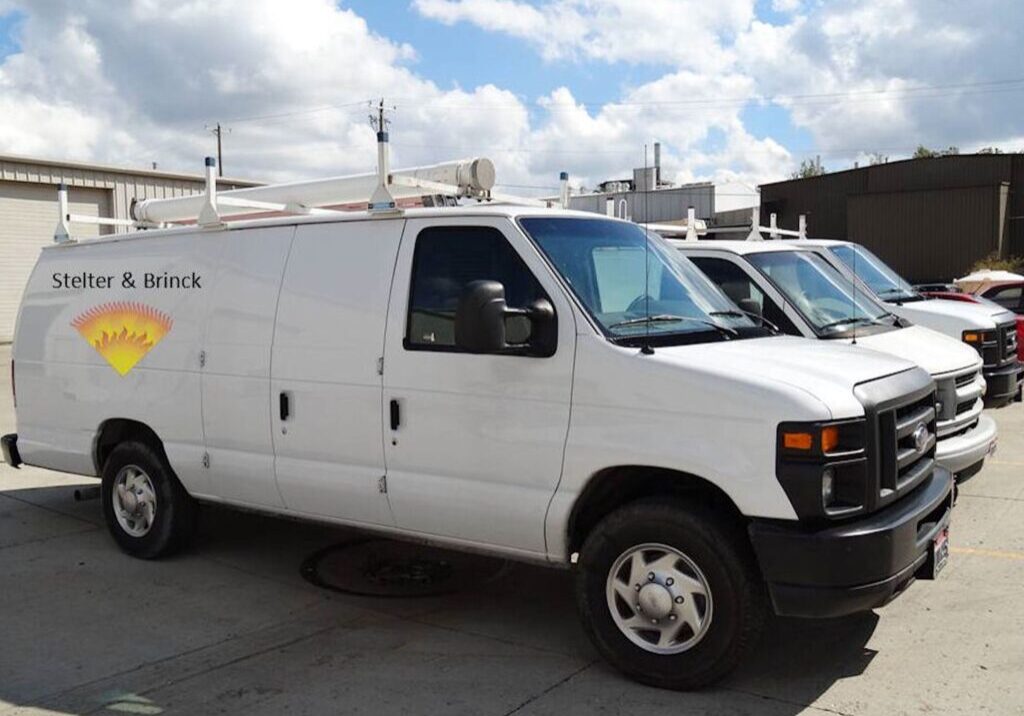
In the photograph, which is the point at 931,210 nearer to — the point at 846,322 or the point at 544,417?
the point at 846,322

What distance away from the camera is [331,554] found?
6.63 m

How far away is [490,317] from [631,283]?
1016 mm

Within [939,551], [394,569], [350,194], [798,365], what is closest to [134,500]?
[394,569]

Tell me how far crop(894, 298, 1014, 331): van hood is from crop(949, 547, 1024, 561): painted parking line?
11.4ft

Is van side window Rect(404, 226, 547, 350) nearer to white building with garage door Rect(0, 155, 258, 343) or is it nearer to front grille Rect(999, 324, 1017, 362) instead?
front grille Rect(999, 324, 1017, 362)

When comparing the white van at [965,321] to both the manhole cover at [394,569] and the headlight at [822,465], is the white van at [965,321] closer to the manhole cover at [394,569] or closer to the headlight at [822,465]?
the manhole cover at [394,569]

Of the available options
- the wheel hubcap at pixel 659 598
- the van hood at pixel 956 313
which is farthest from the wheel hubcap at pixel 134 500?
the van hood at pixel 956 313

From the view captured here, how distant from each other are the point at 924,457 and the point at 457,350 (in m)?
2.34

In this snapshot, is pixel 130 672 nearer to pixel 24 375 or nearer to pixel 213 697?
pixel 213 697

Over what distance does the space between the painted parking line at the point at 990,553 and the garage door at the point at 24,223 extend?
20809mm

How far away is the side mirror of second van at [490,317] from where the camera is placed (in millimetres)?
4305

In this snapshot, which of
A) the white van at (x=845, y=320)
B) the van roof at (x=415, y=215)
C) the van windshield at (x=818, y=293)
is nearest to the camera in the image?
the van roof at (x=415, y=215)

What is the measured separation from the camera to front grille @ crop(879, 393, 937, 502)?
4.15 meters

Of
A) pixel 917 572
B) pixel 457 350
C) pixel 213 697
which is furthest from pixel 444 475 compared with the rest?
pixel 917 572
